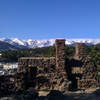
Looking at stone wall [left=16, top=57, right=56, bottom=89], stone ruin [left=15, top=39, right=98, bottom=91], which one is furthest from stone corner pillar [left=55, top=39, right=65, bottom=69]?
stone wall [left=16, top=57, right=56, bottom=89]

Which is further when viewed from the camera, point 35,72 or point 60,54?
point 35,72

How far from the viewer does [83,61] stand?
12.2 metres

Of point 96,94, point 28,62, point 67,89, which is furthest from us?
point 28,62

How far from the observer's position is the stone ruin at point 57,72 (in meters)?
11.7

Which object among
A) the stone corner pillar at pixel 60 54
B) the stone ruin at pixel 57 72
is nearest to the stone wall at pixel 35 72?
the stone ruin at pixel 57 72

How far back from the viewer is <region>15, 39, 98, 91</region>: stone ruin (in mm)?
11664

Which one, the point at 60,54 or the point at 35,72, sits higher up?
the point at 60,54

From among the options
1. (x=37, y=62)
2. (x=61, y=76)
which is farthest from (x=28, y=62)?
(x=61, y=76)

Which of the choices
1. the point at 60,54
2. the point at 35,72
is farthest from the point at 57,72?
the point at 35,72

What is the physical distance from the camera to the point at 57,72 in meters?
11.7

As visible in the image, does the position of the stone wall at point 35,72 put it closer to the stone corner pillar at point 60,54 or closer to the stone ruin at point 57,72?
the stone ruin at point 57,72

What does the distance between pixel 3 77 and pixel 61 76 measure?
365 centimetres

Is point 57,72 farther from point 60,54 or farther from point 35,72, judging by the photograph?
point 35,72

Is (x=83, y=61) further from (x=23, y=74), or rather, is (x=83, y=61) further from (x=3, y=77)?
(x=3, y=77)
